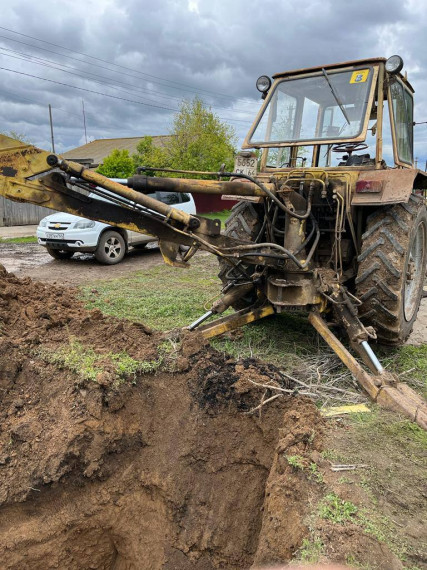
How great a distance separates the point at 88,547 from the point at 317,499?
2086 millimetres

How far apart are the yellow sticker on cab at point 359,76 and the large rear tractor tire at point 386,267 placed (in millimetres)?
1333

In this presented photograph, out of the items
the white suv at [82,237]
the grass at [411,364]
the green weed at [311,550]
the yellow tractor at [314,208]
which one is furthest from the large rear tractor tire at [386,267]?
the white suv at [82,237]

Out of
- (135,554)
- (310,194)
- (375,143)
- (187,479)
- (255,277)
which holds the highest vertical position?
(375,143)

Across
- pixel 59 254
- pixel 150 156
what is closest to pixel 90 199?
pixel 59 254

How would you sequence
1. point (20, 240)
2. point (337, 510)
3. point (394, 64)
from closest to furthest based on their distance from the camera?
point (337, 510) < point (394, 64) < point (20, 240)

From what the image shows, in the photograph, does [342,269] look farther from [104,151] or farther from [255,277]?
[104,151]

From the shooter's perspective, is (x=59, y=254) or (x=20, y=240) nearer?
(x=59, y=254)

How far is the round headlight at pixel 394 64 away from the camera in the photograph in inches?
170

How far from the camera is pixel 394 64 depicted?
14.3ft

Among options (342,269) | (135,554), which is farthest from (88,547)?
(342,269)

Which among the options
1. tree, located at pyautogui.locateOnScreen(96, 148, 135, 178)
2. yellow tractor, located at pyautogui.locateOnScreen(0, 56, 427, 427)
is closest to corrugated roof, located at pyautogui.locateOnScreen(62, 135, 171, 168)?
tree, located at pyautogui.locateOnScreen(96, 148, 135, 178)

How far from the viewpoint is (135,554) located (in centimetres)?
368

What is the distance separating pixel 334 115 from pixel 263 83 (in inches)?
37.8

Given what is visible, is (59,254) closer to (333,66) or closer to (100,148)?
(333,66)
